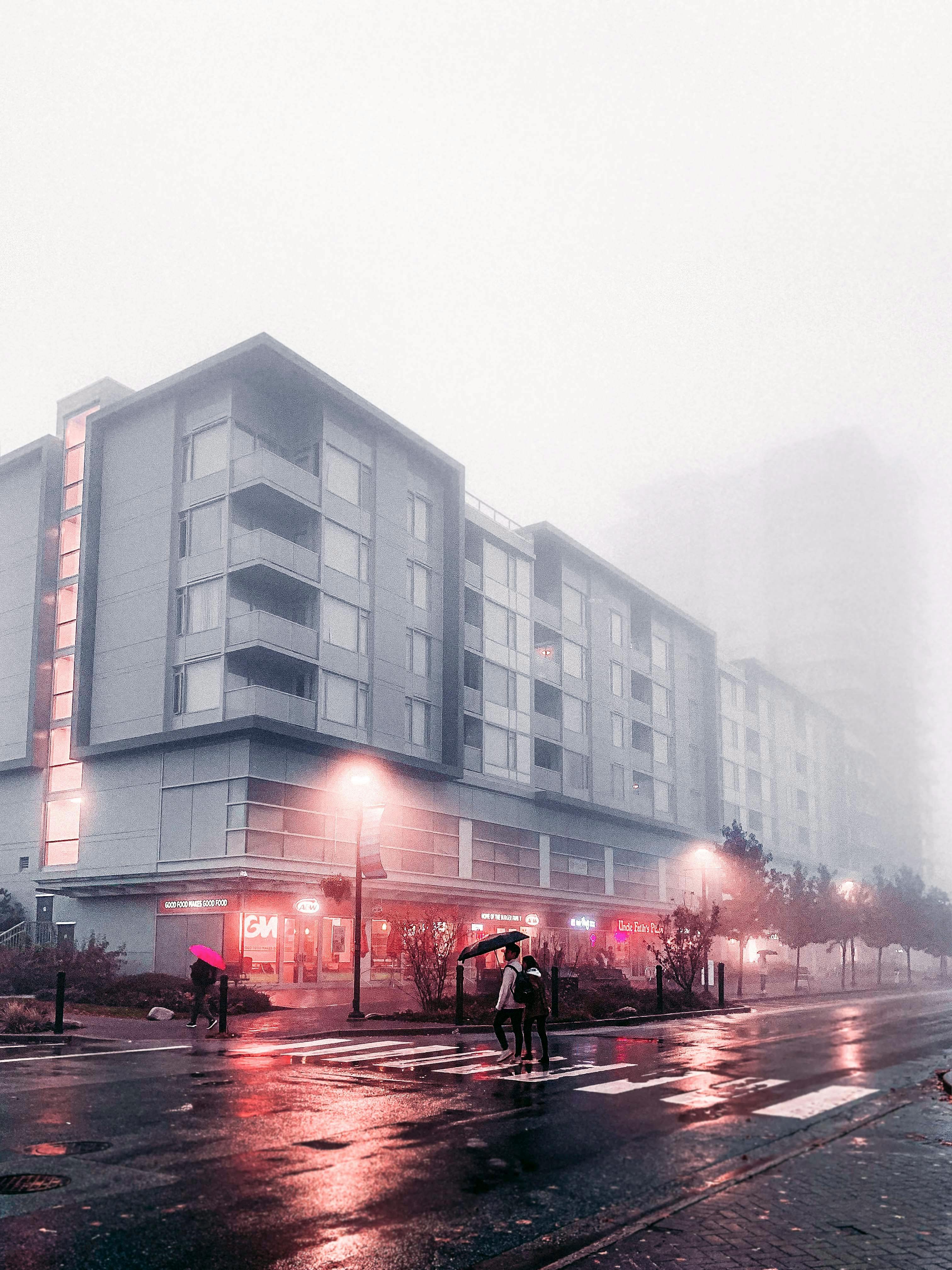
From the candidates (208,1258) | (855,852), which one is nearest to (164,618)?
(208,1258)

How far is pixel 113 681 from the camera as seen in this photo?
44812mm

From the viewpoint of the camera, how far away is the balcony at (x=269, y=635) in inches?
1603

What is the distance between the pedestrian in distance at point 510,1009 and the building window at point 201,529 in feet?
92.2

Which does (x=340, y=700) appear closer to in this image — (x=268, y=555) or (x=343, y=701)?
(x=343, y=701)

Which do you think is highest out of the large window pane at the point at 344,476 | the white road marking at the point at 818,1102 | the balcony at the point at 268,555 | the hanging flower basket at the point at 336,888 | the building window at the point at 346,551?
the large window pane at the point at 344,476

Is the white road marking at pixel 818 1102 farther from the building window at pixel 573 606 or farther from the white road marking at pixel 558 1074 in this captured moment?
the building window at pixel 573 606

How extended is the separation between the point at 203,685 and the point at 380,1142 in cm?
3307

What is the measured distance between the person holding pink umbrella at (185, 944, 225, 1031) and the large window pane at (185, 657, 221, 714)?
17.3 meters

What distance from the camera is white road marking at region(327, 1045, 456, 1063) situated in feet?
58.3

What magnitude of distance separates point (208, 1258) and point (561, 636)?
56818mm

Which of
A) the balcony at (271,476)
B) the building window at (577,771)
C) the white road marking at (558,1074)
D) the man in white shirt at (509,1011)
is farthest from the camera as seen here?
the building window at (577,771)

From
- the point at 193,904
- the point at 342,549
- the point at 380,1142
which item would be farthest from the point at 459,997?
the point at 342,549

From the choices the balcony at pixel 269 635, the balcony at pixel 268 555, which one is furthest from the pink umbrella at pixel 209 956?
the balcony at pixel 268 555

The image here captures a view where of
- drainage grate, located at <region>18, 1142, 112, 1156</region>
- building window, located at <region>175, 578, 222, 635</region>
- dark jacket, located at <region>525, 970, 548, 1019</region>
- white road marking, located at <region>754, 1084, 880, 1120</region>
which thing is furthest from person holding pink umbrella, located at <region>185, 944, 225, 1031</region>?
building window, located at <region>175, 578, 222, 635</region>
